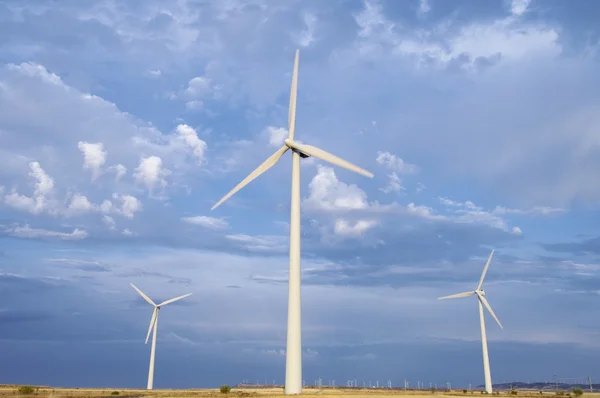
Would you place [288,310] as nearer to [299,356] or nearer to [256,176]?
[299,356]

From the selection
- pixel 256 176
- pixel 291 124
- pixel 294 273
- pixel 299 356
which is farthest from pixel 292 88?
pixel 299 356

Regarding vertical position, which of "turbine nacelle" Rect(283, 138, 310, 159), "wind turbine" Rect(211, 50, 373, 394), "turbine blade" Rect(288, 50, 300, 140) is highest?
"turbine blade" Rect(288, 50, 300, 140)

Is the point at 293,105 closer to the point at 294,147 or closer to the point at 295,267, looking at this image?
the point at 294,147

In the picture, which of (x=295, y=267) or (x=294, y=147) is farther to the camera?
(x=294, y=147)

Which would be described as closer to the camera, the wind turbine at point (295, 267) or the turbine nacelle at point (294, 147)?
the wind turbine at point (295, 267)

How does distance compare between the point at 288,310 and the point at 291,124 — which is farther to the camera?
the point at 291,124

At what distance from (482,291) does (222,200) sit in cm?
8524

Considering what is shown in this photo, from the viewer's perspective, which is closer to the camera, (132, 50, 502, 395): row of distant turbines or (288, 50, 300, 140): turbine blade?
(132, 50, 502, 395): row of distant turbines

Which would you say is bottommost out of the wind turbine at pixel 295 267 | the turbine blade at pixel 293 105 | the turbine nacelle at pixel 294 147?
the wind turbine at pixel 295 267

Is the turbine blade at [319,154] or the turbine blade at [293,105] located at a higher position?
the turbine blade at [293,105]

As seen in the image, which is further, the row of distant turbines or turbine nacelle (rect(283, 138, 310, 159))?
turbine nacelle (rect(283, 138, 310, 159))

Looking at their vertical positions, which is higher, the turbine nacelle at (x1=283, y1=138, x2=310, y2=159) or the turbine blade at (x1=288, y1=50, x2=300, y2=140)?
the turbine blade at (x1=288, y1=50, x2=300, y2=140)

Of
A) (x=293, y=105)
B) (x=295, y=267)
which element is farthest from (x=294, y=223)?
(x=293, y=105)

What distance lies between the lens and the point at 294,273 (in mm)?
61531
